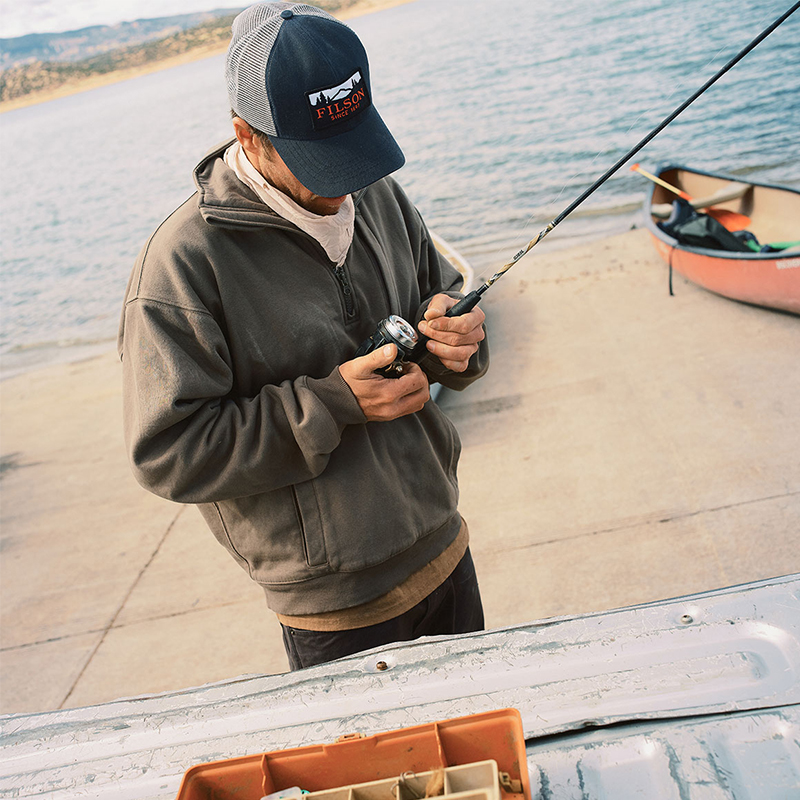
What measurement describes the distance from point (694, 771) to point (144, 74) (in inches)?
4202

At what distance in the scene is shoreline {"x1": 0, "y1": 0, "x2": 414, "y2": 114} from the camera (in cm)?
8744

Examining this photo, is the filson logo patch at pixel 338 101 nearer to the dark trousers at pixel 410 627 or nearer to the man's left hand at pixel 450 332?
the man's left hand at pixel 450 332

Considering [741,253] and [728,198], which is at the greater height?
[741,253]

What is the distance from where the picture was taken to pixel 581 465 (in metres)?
4.81

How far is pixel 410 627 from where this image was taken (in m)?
1.87

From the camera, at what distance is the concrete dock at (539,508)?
3.90 metres

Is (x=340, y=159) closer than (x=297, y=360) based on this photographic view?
Yes

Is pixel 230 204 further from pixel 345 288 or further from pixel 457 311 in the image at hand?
pixel 457 311

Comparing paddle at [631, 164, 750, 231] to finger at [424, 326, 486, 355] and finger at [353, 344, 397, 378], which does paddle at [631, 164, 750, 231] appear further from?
finger at [353, 344, 397, 378]

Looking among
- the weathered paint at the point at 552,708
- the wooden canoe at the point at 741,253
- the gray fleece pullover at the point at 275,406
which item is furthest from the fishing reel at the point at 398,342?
the wooden canoe at the point at 741,253

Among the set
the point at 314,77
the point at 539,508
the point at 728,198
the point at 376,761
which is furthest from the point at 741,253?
the point at 376,761

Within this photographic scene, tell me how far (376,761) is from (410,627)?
815mm

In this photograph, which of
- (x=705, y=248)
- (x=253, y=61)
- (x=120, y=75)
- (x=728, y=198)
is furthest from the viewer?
(x=120, y=75)

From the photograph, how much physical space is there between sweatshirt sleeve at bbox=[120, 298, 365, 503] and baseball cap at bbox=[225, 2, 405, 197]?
386 mm
